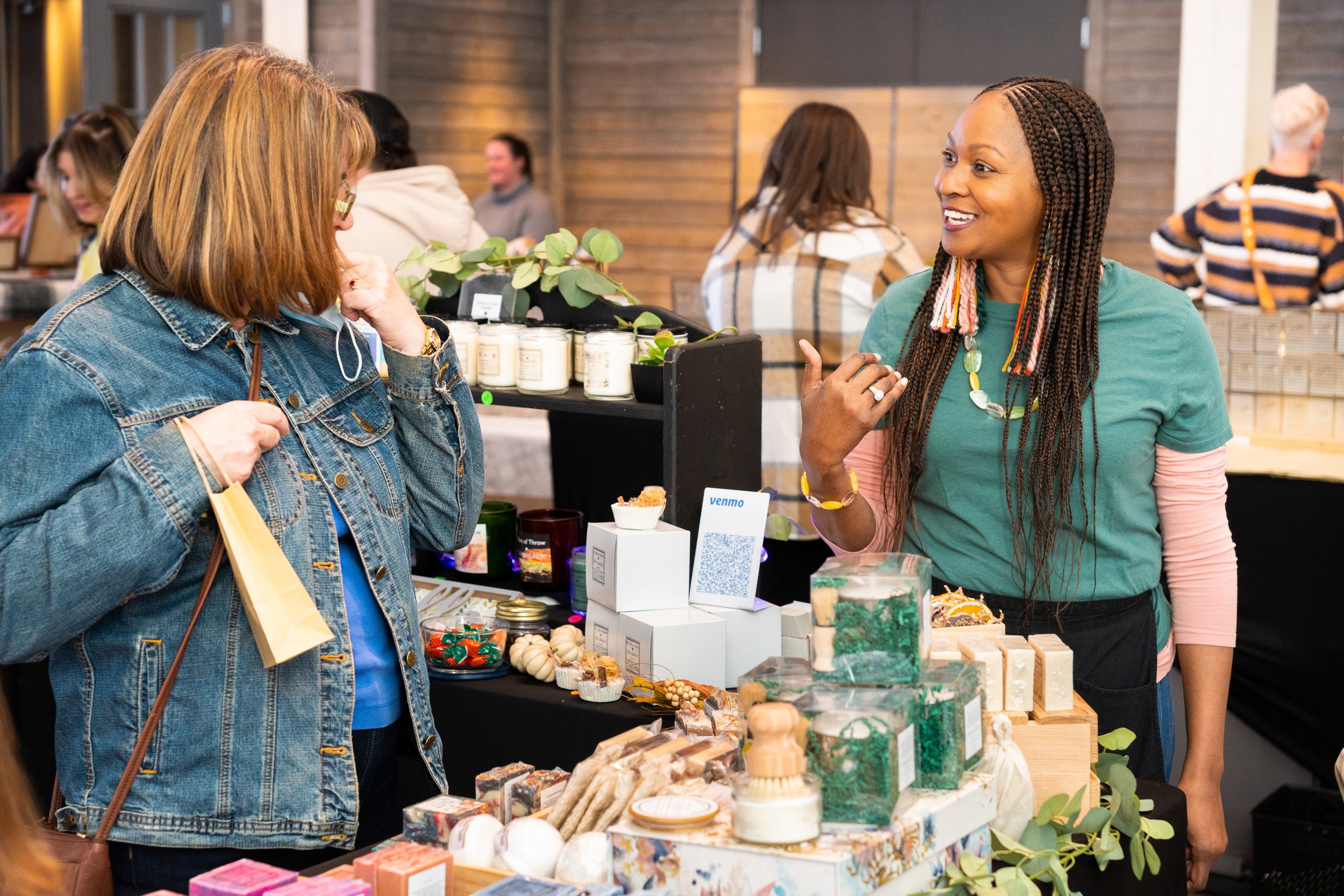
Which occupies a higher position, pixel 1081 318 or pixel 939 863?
pixel 1081 318

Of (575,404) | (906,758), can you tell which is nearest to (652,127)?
(575,404)

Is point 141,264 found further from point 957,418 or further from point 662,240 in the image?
point 662,240

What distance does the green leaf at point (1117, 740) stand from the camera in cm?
154

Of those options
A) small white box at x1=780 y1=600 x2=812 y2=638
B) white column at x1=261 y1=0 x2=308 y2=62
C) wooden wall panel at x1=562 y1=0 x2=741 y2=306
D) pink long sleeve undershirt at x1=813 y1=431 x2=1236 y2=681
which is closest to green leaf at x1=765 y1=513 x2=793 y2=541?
small white box at x1=780 y1=600 x2=812 y2=638

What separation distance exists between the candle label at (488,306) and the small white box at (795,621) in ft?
2.61

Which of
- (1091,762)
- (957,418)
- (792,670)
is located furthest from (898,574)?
(957,418)

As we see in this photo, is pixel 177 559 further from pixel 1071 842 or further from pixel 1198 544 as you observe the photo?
pixel 1198 544

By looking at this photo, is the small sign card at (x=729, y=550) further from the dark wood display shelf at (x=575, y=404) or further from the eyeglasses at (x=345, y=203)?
the eyeglasses at (x=345, y=203)

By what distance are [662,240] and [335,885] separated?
719cm

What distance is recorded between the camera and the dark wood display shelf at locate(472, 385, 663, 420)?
2193mm

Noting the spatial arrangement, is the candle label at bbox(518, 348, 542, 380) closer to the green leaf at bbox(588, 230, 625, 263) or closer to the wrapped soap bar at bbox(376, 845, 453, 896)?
the green leaf at bbox(588, 230, 625, 263)

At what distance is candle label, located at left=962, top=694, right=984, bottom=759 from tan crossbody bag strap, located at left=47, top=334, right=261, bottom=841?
76 cm

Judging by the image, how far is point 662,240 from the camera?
815cm

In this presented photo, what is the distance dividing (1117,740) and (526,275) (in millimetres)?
1354
